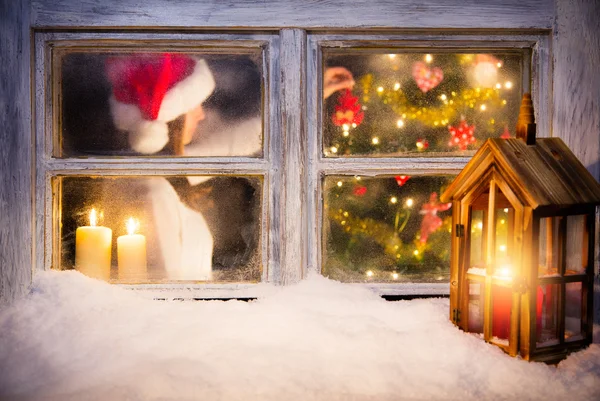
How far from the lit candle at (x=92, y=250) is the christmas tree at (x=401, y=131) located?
2.66 ft

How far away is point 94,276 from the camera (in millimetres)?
1565

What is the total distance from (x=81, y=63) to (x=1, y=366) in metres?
1.06

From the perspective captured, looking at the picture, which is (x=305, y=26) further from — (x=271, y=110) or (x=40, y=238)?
(x=40, y=238)

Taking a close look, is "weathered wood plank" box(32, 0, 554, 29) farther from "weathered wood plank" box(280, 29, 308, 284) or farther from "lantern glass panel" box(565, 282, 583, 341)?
"lantern glass panel" box(565, 282, 583, 341)

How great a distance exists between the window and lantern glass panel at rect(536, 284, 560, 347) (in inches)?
15.4

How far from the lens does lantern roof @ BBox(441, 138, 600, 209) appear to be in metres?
1.10

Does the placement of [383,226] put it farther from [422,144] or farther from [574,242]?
[574,242]

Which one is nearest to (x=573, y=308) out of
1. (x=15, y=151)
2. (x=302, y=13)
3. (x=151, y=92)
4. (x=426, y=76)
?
(x=426, y=76)

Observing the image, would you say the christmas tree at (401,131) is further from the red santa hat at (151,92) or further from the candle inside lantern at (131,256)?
the candle inside lantern at (131,256)

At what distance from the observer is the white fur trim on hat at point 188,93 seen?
1.62 metres

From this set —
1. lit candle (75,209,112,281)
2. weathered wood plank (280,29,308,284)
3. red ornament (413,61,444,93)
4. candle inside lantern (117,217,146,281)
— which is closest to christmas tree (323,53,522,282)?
red ornament (413,61,444,93)

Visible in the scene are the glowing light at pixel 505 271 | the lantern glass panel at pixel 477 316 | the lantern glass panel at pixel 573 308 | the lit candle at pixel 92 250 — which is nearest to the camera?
the glowing light at pixel 505 271

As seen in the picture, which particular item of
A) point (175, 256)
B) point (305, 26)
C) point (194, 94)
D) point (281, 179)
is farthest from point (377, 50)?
point (175, 256)

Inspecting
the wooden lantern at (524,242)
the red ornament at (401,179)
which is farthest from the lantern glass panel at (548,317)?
the red ornament at (401,179)
